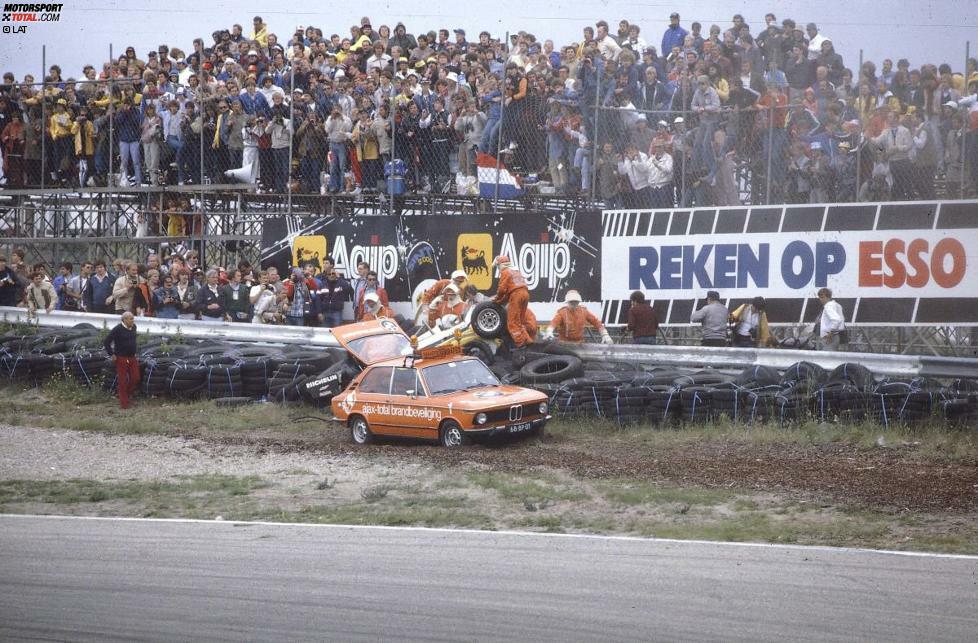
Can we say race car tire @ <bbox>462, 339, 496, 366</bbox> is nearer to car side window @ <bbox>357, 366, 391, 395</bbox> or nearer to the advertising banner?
the advertising banner

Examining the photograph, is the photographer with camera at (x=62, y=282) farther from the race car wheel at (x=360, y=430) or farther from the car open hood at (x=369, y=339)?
the race car wheel at (x=360, y=430)

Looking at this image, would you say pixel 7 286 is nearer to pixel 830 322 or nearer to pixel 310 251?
pixel 310 251

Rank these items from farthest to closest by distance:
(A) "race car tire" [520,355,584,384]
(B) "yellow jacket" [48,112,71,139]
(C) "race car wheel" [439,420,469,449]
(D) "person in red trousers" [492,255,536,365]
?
1. (B) "yellow jacket" [48,112,71,139]
2. (D) "person in red trousers" [492,255,536,365]
3. (A) "race car tire" [520,355,584,384]
4. (C) "race car wheel" [439,420,469,449]

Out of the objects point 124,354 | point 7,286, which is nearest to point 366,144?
point 124,354

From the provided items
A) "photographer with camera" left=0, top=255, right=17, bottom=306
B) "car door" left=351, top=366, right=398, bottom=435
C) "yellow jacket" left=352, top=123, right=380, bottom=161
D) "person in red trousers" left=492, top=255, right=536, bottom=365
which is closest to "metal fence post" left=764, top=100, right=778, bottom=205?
"person in red trousers" left=492, top=255, right=536, bottom=365

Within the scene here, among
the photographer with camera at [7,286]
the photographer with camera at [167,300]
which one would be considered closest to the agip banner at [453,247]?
the photographer with camera at [167,300]

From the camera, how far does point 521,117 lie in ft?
54.9

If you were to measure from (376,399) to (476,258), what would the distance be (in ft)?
11.5

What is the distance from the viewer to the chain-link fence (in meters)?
14.4

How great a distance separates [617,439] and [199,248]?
417 inches

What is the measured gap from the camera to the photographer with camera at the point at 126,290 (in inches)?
784

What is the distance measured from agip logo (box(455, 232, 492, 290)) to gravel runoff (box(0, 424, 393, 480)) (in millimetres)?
4565

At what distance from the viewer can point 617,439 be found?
47.2 feet

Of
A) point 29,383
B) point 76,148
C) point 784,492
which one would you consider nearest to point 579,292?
point 784,492
